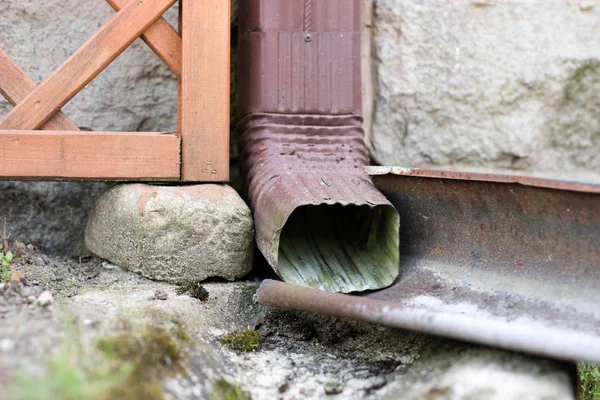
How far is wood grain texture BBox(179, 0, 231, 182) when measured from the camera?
2.51 metres

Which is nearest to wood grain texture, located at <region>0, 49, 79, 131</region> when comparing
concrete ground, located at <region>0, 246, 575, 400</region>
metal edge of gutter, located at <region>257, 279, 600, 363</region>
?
concrete ground, located at <region>0, 246, 575, 400</region>

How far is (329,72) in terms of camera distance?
2680 mm

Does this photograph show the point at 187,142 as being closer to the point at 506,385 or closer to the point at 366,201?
the point at 366,201

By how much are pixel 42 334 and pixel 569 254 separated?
1.42 metres

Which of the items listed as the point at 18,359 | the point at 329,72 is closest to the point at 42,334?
the point at 18,359

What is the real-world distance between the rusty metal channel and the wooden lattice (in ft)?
2.21

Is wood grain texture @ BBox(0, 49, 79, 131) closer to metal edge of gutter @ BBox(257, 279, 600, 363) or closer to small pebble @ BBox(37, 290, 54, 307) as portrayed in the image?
small pebble @ BBox(37, 290, 54, 307)

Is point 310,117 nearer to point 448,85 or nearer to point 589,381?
point 448,85

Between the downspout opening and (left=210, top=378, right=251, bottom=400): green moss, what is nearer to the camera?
(left=210, top=378, right=251, bottom=400): green moss

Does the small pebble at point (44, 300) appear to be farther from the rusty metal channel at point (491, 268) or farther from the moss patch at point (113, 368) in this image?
the rusty metal channel at point (491, 268)

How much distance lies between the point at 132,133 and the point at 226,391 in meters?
1.16

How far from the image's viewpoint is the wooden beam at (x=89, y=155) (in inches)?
94.1

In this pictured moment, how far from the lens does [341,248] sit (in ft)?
8.50

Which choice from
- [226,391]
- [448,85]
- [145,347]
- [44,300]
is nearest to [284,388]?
[226,391]
